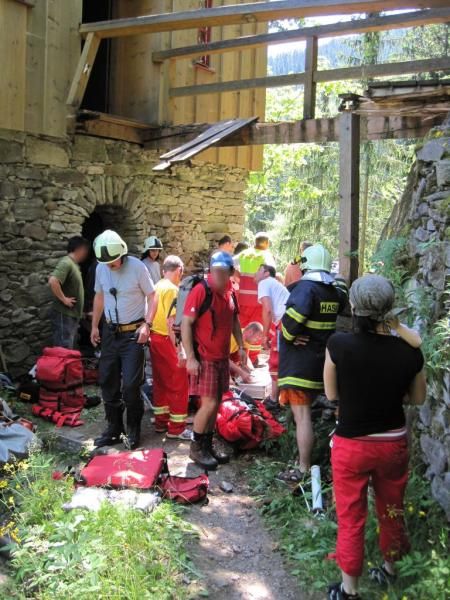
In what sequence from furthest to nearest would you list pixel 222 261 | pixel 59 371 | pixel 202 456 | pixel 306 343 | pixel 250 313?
pixel 250 313 < pixel 59 371 < pixel 202 456 < pixel 222 261 < pixel 306 343

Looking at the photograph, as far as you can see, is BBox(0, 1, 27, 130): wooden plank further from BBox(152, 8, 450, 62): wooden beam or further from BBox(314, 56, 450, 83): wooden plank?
BBox(314, 56, 450, 83): wooden plank

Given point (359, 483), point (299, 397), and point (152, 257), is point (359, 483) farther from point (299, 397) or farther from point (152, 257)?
point (152, 257)

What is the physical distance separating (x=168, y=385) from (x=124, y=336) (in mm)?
754

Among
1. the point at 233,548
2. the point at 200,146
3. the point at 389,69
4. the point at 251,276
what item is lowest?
the point at 233,548

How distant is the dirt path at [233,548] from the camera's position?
3533mm

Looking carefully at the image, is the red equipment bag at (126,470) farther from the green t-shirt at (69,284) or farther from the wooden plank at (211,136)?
the wooden plank at (211,136)

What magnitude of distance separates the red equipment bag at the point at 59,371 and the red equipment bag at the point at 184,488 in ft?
7.63

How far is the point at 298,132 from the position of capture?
24.2ft

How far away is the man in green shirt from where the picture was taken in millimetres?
7433

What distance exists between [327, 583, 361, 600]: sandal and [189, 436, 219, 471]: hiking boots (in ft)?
6.62

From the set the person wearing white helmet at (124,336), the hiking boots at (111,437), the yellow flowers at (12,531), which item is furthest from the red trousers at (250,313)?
the yellow flowers at (12,531)

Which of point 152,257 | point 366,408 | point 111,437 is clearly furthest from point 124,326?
point 366,408

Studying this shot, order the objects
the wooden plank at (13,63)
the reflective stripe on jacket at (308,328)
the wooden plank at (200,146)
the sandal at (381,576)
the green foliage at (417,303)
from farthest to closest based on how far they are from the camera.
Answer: the wooden plank at (13,63) → the wooden plank at (200,146) → the reflective stripe on jacket at (308,328) → the green foliage at (417,303) → the sandal at (381,576)

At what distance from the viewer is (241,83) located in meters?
8.17
